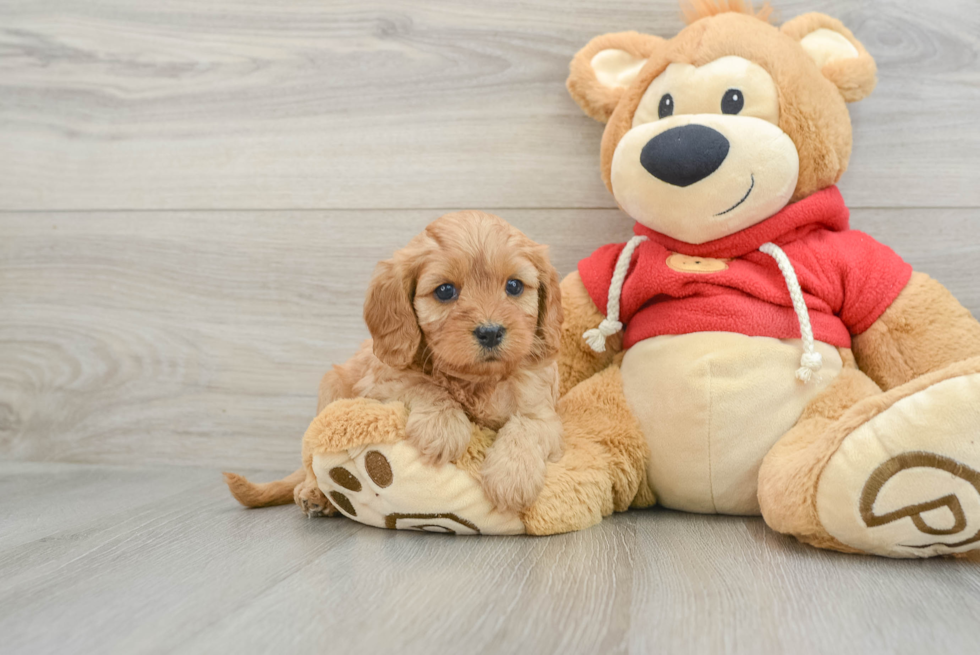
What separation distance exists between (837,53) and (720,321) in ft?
2.00

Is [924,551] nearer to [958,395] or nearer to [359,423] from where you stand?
[958,395]

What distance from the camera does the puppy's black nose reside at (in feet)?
3.69

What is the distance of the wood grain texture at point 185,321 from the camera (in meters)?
Answer: 1.82

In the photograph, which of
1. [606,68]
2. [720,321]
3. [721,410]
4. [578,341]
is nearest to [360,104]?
[606,68]

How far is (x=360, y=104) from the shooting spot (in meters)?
1.80

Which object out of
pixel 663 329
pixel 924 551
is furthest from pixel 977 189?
pixel 924 551

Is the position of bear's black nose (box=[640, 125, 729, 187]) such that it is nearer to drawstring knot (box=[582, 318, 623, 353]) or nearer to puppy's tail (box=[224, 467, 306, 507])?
drawstring knot (box=[582, 318, 623, 353])

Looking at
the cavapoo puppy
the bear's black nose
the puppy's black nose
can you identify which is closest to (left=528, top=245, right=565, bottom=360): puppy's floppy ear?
the cavapoo puppy

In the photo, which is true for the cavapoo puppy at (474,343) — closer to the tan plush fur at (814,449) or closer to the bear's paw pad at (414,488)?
the bear's paw pad at (414,488)

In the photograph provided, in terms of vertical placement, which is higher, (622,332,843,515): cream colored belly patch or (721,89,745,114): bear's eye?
(721,89,745,114): bear's eye

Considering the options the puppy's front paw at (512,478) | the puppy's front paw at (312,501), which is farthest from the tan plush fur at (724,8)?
the puppy's front paw at (312,501)

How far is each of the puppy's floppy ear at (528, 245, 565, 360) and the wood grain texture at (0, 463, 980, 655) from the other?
32 centimetres

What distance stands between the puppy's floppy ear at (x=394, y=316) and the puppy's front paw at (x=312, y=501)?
34cm

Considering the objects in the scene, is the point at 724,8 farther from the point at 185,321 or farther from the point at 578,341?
the point at 185,321
